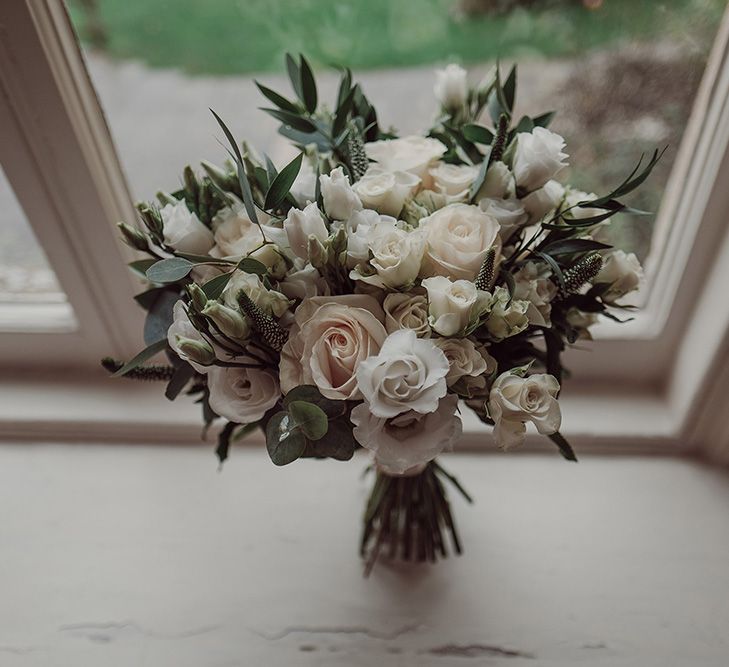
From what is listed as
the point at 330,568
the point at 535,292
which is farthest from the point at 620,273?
the point at 330,568

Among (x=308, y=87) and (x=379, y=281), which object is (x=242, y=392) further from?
(x=308, y=87)

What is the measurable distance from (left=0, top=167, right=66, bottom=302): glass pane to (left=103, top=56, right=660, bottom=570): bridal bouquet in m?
0.41

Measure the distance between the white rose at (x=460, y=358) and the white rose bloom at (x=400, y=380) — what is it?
0.04 m

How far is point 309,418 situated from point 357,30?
58cm

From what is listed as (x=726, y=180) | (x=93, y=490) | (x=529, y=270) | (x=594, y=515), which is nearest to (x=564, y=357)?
(x=594, y=515)

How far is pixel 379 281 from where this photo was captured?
1.89 ft

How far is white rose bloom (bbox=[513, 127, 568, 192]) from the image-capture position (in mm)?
597

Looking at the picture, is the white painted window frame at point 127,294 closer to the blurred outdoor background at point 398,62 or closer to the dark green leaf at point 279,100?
the blurred outdoor background at point 398,62

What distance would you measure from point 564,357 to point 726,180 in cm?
35

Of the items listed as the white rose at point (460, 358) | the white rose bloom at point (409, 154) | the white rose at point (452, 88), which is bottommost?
the white rose at point (460, 358)

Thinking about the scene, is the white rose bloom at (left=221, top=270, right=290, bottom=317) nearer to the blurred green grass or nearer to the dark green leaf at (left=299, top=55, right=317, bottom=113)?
the dark green leaf at (left=299, top=55, right=317, bottom=113)

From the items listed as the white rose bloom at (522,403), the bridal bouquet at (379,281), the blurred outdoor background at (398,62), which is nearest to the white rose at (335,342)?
the bridal bouquet at (379,281)

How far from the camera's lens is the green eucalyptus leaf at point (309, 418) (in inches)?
22.0

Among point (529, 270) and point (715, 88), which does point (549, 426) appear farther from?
point (715, 88)
